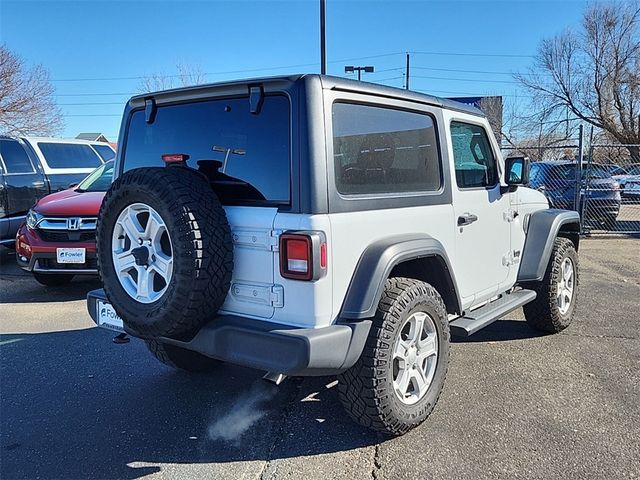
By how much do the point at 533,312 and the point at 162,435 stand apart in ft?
10.8

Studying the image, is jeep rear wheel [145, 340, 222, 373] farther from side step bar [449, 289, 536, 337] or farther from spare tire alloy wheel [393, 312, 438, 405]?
side step bar [449, 289, 536, 337]

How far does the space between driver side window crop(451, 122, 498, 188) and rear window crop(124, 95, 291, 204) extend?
1438mm

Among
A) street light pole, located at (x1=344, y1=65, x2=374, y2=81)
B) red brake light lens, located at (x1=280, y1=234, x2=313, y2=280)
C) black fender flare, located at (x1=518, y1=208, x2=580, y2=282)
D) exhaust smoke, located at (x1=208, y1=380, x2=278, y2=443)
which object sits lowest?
exhaust smoke, located at (x1=208, y1=380, x2=278, y2=443)

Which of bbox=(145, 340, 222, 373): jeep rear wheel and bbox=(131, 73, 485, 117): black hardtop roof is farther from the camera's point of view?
bbox=(145, 340, 222, 373): jeep rear wheel

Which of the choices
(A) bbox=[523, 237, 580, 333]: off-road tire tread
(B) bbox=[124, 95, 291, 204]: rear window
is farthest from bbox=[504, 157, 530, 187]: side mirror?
(B) bbox=[124, 95, 291, 204]: rear window

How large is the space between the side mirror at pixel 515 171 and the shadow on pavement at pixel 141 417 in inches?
82.3

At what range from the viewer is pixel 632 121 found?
28.5 meters

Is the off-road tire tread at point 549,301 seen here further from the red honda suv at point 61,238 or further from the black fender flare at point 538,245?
the red honda suv at point 61,238

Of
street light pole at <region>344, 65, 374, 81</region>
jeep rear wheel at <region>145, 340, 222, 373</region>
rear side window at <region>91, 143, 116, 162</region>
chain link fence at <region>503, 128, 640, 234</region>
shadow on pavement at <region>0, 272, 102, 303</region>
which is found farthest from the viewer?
street light pole at <region>344, 65, 374, 81</region>

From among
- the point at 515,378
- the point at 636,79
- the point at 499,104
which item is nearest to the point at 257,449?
the point at 515,378

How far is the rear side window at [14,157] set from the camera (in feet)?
26.3

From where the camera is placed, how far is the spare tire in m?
2.45

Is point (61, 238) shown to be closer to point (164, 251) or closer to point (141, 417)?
point (141, 417)

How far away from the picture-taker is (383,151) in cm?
294
